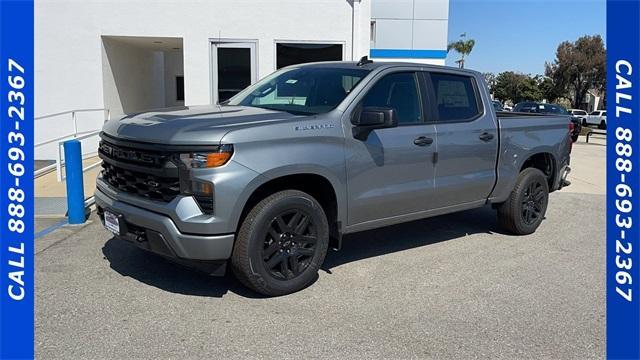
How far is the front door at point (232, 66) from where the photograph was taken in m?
11.3

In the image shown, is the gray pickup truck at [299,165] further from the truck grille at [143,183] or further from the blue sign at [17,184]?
the blue sign at [17,184]

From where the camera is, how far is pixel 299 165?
4.21m

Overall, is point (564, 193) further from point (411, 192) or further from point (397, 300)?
point (397, 300)

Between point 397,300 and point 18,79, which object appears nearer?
point 18,79

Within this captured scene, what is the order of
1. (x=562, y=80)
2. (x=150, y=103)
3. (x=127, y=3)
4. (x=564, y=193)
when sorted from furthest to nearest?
(x=562, y=80), (x=150, y=103), (x=127, y=3), (x=564, y=193)

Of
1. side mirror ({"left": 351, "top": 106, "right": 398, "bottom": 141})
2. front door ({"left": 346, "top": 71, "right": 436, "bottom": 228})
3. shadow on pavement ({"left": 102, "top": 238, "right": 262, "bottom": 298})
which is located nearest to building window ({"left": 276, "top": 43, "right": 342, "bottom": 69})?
front door ({"left": 346, "top": 71, "right": 436, "bottom": 228})

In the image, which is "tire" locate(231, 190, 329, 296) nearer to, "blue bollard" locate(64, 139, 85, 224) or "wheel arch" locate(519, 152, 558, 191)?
"blue bollard" locate(64, 139, 85, 224)

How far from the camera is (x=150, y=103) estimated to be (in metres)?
16.0

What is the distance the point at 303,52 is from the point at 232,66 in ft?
5.11

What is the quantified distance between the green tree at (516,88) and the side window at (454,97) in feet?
228

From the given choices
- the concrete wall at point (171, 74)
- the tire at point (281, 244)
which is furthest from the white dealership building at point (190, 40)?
the tire at point (281, 244)

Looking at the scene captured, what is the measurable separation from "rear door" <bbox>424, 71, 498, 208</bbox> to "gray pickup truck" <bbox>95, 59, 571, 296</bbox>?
0.02m

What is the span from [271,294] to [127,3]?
9.01 metres

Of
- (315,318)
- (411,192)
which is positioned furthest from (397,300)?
(411,192)
